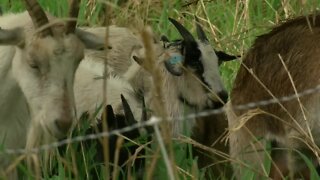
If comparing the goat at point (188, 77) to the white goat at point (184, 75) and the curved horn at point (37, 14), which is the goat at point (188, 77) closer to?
the white goat at point (184, 75)

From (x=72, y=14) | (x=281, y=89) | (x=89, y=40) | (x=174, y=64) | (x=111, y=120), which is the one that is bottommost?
(x=111, y=120)

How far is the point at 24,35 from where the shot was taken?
454 cm

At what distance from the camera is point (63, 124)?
4.18 metres

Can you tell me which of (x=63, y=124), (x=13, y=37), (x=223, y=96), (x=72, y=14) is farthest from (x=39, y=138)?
(x=223, y=96)

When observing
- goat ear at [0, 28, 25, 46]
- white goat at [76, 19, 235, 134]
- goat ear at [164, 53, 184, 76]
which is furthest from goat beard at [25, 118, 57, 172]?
goat ear at [164, 53, 184, 76]

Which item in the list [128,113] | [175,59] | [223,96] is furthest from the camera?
[175,59]

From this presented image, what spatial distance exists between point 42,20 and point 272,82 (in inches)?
45.3

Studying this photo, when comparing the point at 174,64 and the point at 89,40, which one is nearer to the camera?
the point at 89,40

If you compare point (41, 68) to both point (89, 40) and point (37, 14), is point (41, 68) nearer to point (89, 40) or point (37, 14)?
point (37, 14)

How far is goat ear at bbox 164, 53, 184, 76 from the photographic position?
5.34m

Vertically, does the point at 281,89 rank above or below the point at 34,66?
below

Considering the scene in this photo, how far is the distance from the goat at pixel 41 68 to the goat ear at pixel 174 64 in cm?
73

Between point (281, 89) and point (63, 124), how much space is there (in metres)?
1.10

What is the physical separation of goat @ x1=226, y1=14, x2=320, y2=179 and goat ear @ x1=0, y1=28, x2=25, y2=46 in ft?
3.46
